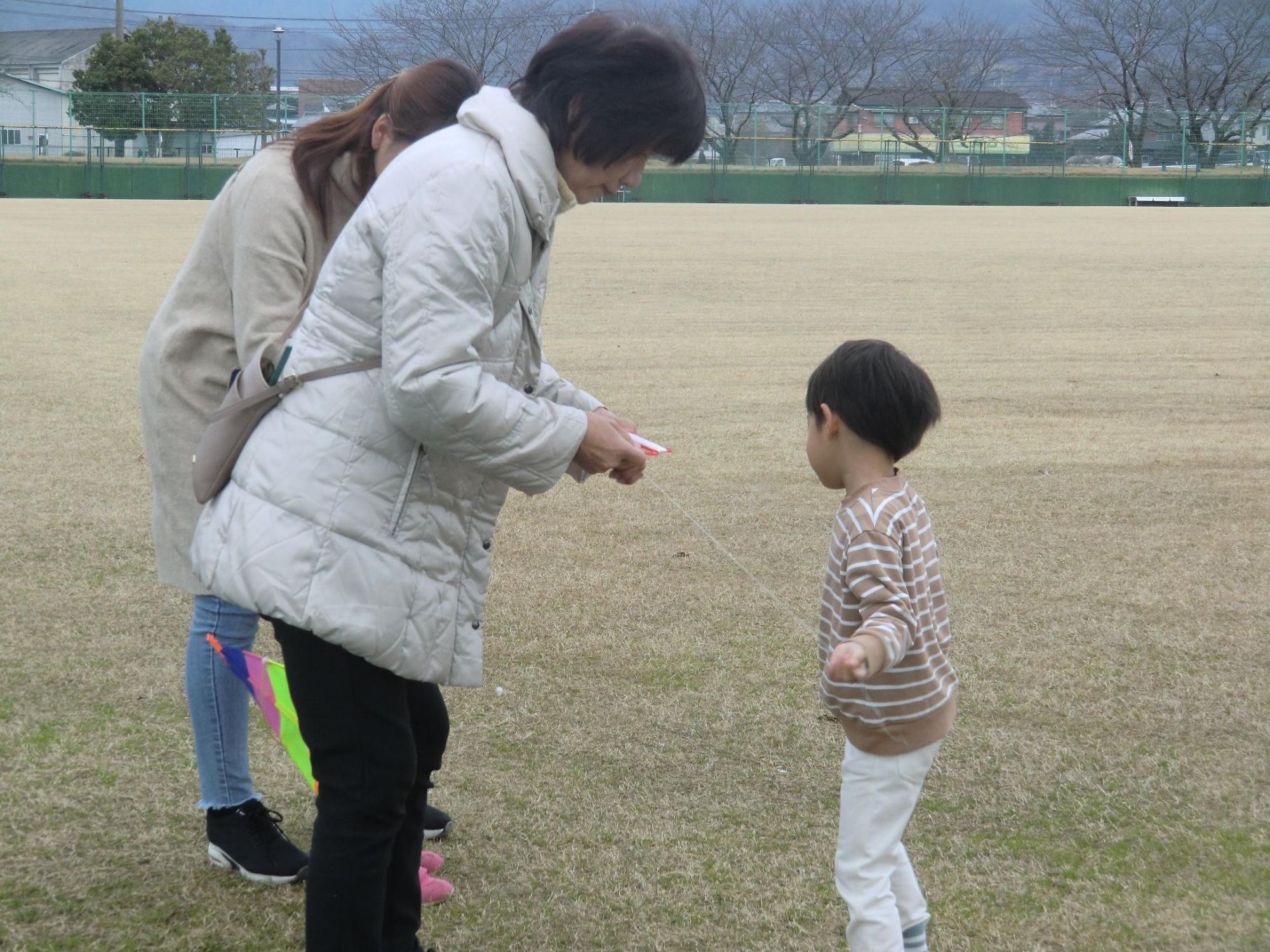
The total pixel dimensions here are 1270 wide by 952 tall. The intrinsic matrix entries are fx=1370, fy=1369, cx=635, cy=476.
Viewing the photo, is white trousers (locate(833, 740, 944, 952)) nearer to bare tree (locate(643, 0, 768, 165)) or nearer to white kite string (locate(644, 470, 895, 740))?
white kite string (locate(644, 470, 895, 740))

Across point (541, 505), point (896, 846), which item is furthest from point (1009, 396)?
point (896, 846)

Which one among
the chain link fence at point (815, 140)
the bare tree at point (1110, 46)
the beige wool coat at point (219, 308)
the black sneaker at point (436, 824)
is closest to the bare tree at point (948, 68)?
the bare tree at point (1110, 46)

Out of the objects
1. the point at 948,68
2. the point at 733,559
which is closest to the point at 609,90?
the point at 733,559

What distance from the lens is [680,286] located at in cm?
1560

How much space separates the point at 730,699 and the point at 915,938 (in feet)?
4.84

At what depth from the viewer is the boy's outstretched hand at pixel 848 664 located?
6.45ft

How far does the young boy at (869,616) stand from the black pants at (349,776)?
69cm

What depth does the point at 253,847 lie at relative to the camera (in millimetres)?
2807

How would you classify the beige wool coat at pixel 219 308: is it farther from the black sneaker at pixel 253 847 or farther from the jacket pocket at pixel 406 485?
the jacket pocket at pixel 406 485

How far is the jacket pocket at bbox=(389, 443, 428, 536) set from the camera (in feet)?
6.50

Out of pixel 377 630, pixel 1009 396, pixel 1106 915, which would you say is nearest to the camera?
pixel 377 630

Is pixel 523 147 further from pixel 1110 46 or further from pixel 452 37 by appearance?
pixel 1110 46

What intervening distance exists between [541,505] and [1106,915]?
361 centimetres

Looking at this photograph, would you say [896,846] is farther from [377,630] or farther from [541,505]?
[541,505]
